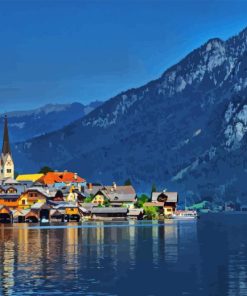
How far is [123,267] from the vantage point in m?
106

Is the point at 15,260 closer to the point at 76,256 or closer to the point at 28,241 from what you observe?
the point at 76,256

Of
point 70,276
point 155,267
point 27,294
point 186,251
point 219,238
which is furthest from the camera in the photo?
point 219,238

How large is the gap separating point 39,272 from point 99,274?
6.72 m

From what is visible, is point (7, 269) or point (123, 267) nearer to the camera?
point (7, 269)

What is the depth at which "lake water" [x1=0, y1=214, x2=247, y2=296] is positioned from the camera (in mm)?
87812

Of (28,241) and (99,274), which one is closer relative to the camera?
(99,274)

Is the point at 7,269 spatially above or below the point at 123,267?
below

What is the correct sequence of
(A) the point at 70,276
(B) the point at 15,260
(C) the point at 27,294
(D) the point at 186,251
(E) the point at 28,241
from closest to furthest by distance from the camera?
(C) the point at 27,294, (A) the point at 70,276, (B) the point at 15,260, (D) the point at 186,251, (E) the point at 28,241

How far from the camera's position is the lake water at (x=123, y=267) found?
87.8m

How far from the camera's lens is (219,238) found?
16838cm

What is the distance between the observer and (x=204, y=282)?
302ft

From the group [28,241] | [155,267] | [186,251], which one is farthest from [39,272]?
[28,241]

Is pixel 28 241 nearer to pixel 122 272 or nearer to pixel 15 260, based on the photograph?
pixel 15 260

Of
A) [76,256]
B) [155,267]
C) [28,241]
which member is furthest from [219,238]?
[155,267]
